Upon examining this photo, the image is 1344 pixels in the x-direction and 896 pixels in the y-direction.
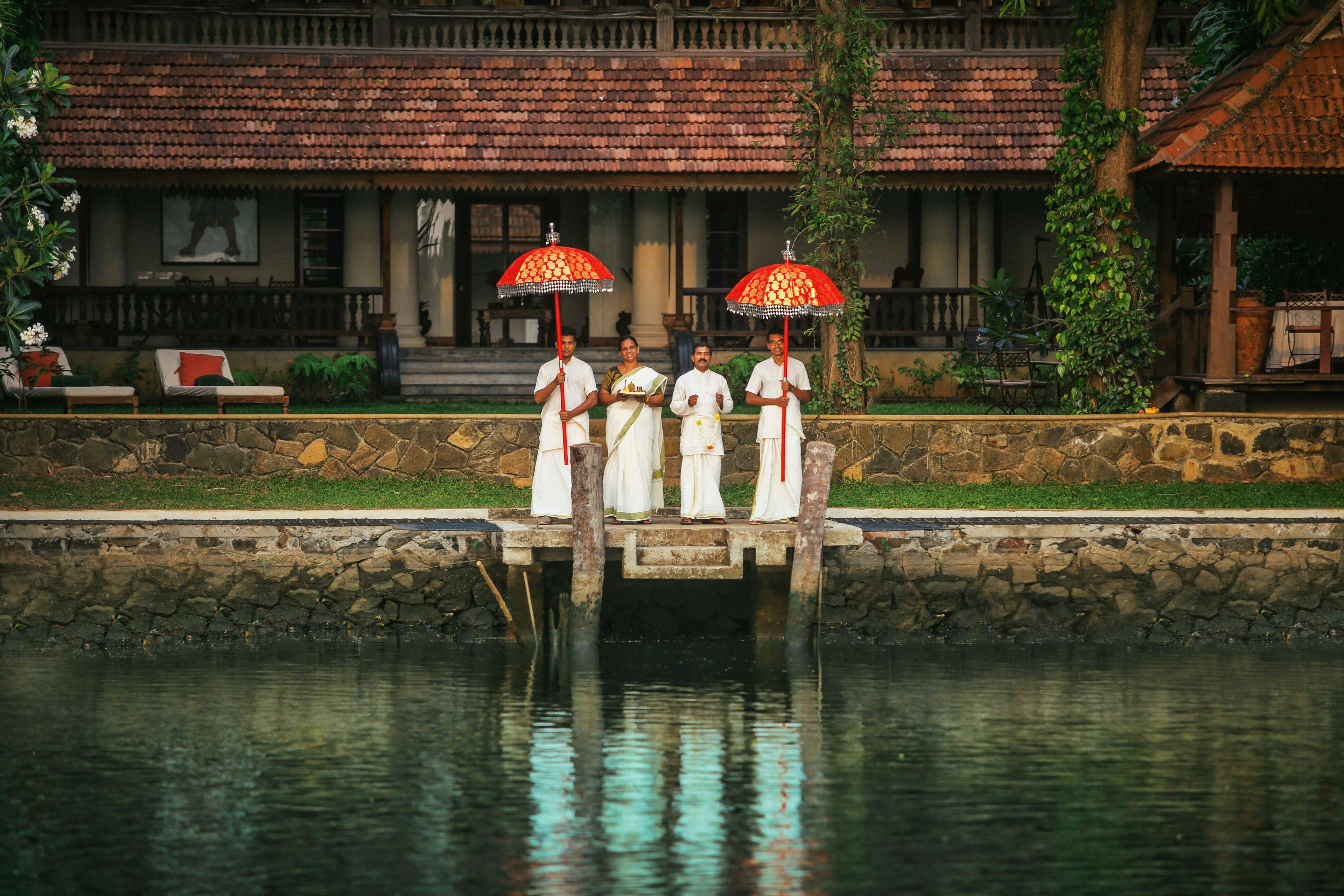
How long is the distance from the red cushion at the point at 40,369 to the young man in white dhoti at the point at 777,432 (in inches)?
349

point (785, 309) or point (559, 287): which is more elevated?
point (559, 287)

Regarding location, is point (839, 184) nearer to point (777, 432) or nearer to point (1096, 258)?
point (1096, 258)

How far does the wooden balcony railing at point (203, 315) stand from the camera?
78.1 feet

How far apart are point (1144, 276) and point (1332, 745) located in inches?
359

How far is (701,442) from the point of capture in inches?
573

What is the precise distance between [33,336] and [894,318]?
1281 centimetres

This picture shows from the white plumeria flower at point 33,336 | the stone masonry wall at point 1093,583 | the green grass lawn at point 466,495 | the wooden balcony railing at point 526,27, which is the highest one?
the wooden balcony railing at point 526,27

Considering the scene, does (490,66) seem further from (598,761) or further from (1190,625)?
(598,761)

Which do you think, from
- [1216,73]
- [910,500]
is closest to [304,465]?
[910,500]

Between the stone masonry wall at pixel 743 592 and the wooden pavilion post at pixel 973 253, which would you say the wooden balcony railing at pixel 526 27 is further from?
the stone masonry wall at pixel 743 592

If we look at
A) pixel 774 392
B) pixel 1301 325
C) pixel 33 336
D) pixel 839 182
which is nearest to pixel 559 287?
pixel 774 392

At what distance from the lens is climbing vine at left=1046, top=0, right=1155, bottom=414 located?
1884cm

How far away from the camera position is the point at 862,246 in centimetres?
2611

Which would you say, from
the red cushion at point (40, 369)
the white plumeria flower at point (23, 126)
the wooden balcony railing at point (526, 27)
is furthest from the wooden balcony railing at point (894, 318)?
the white plumeria flower at point (23, 126)
